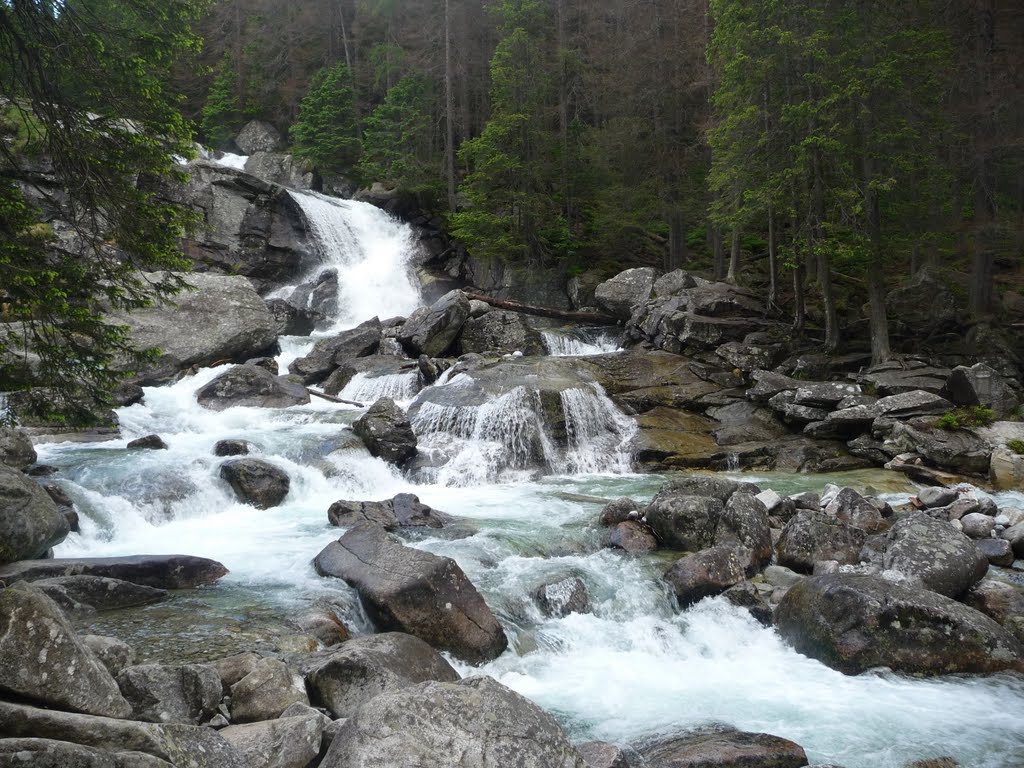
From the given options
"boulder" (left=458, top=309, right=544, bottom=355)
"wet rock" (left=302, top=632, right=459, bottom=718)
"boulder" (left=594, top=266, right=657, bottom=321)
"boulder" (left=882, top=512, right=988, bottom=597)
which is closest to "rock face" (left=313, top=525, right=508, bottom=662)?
"wet rock" (left=302, top=632, right=459, bottom=718)

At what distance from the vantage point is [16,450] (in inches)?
500

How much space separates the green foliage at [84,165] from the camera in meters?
6.29

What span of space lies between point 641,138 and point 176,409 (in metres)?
22.3

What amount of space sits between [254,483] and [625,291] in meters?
17.6

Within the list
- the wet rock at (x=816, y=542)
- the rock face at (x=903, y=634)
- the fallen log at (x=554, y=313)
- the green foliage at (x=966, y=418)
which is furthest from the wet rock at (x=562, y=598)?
the fallen log at (x=554, y=313)

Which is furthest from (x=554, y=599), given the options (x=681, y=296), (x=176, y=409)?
(x=681, y=296)

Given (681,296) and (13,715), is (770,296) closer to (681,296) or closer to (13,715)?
(681,296)

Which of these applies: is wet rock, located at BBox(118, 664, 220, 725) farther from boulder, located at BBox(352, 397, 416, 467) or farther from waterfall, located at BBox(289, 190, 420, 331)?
waterfall, located at BBox(289, 190, 420, 331)

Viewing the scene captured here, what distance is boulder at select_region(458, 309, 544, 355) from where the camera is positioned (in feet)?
79.9

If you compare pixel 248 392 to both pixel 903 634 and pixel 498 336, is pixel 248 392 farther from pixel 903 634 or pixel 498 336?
pixel 903 634

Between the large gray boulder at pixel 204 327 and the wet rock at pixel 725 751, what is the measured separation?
1866 cm

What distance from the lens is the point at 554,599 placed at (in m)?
8.48

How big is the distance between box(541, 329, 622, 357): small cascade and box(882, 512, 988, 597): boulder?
15892 millimetres

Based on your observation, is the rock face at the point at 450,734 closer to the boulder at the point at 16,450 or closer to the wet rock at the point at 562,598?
the wet rock at the point at 562,598
